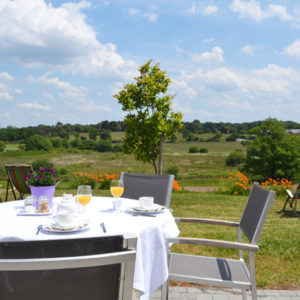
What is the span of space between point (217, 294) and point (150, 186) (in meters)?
1.12

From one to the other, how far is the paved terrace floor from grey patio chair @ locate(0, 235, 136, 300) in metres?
1.72

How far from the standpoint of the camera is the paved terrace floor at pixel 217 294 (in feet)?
8.47

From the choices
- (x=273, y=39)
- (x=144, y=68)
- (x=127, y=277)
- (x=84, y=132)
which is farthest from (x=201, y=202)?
(x=84, y=132)

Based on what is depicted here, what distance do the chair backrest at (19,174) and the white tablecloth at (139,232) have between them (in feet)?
15.1

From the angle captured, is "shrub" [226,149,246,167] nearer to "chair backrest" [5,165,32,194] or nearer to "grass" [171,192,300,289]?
"grass" [171,192,300,289]

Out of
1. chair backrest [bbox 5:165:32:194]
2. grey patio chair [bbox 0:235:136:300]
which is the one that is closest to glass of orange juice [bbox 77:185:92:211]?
grey patio chair [bbox 0:235:136:300]

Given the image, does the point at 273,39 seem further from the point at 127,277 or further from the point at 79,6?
the point at 127,277

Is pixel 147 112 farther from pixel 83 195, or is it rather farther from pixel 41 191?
pixel 83 195

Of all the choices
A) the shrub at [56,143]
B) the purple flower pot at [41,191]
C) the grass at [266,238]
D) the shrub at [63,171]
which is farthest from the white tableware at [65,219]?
the shrub at [56,143]

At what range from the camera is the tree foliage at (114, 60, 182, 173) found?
800 cm

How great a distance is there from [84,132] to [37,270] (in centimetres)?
2259

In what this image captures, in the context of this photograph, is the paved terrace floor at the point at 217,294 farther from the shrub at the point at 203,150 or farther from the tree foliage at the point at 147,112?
A: the shrub at the point at 203,150

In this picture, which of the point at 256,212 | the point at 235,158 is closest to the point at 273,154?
the point at 235,158

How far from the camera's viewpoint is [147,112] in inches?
323
